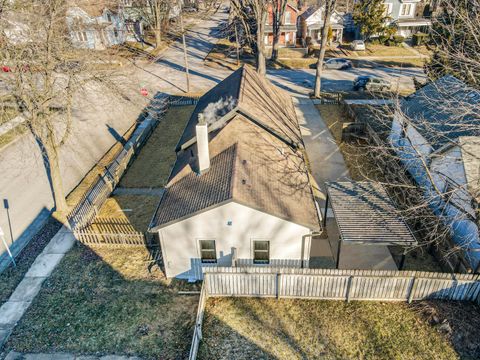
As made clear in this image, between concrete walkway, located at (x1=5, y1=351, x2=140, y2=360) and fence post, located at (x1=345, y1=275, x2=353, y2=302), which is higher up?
fence post, located at (x1=345, y1=275, x2=353, y2=302)

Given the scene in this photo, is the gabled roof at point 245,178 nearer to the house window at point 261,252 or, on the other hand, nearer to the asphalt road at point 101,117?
the house window at point 261,252

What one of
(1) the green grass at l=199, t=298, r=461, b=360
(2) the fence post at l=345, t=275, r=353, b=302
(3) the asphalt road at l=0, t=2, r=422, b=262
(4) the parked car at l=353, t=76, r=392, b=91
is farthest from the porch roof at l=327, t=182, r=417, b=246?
(4) the parked car at l=353, t=76, r=392, b=91

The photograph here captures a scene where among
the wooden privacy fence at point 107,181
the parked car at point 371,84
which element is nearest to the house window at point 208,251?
the wooden privacy fence at point 107,181

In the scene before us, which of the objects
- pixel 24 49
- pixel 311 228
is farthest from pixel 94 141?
pixel 311 228

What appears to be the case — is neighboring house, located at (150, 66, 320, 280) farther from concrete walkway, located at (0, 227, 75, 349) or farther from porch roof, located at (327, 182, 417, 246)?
concrete walkway, located at (0, 227, 75, 349)

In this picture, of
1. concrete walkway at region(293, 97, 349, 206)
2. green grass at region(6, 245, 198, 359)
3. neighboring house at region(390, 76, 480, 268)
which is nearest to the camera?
green grass at region(6, 245, 198, 359)

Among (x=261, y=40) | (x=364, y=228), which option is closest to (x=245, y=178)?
(x=364, y=228)

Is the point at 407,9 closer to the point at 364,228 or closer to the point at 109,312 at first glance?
the point at 364,228
